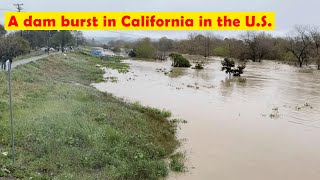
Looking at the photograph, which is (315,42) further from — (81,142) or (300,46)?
(81,142)

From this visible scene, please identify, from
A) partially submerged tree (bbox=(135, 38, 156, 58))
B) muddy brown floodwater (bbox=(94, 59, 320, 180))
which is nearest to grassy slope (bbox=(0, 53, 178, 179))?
muddy brown floodwater (bbox=(94, 59, 320, 180))

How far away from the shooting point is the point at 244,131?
57.2ft

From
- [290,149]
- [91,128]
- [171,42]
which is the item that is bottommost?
[290,149]

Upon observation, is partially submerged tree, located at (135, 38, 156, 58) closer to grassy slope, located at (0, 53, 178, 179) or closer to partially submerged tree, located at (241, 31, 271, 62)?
partially submerged tree, located at (241, 31, 271, 62)

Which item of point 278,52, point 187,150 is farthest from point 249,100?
point 278,52

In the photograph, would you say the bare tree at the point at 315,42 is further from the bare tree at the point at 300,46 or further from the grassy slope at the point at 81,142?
the grassy slope at the point at 81,142

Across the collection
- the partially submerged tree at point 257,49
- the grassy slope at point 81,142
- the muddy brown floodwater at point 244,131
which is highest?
the partially submerged tree at point 257,49

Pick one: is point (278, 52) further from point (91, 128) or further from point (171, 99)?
point (91, 128)

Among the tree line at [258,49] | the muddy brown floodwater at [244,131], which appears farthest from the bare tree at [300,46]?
the muddy brown floodwater at [244,131]

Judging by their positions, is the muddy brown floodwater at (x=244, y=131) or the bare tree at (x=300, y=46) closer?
the muddy brown floodwater at (x=244, y=131)

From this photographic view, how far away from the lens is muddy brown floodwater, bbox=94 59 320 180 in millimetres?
12195

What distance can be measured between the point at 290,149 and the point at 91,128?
25.7 feet

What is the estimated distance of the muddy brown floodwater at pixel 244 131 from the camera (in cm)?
1220

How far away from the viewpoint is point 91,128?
→ 1284 cm
